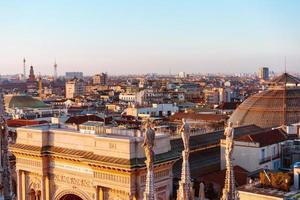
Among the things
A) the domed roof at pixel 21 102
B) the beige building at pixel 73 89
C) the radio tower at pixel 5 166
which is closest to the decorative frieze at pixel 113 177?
the radio tower at pixel 5 166

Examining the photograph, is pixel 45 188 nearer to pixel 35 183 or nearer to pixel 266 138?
pixel 35 183

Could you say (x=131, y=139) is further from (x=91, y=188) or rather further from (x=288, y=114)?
(x=288, y=114)

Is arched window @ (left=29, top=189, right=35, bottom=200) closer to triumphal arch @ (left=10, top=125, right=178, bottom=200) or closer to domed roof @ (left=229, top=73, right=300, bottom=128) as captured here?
triumphal arch @ (left=10, top=125, right=178, bottom=200)

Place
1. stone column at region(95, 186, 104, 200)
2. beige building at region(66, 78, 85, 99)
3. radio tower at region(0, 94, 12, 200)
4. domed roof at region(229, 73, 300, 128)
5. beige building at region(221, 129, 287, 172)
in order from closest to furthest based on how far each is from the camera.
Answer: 1. radio tower at region(0, 94, 12, 200)
2. stone column at region(95, 186, 104, 200)
3. beige building at region(221, 129, 287, 172)
4. domed roof at region(229, 73, 300, 128)
5. beige building at region(66, 78, 85, 99)

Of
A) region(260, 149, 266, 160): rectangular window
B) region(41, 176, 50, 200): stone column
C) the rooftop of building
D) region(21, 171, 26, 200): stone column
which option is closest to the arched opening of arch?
region(41, 176, 50, 200): stone column

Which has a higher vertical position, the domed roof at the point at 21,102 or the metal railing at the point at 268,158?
the domed roof at the point at 21,102

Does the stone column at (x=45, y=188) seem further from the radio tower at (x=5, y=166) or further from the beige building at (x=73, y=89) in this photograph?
the beige building at (x=73, y=89)
